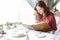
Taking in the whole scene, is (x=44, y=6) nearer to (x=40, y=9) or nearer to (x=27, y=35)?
(x=40, y=9)

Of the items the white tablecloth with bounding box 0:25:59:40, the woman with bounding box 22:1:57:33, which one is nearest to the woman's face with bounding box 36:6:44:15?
the woman with bounding box 22:1:57:33

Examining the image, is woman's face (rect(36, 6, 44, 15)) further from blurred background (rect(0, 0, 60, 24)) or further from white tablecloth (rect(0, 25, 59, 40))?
white tablecloth (rect(0, 25, 59, 40))

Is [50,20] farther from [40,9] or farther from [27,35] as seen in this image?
[27,35]

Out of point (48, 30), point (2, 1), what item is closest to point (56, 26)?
point (48, 30)

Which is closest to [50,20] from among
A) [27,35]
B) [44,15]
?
[44,15]

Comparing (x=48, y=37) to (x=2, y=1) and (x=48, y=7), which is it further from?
(x=2, y=1)

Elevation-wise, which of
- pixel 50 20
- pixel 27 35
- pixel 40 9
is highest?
pixel 40 9

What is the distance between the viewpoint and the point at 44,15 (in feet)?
4.47

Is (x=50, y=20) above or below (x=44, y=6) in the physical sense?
below

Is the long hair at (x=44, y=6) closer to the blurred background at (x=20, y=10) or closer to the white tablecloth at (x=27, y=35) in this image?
the blurred background at (x=20, y=10)

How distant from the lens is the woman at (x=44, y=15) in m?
1.35

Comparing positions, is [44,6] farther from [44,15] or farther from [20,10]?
[20,10]

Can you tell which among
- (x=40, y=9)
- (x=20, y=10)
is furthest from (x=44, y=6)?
(x=20, y=10)

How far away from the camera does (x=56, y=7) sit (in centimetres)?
136
